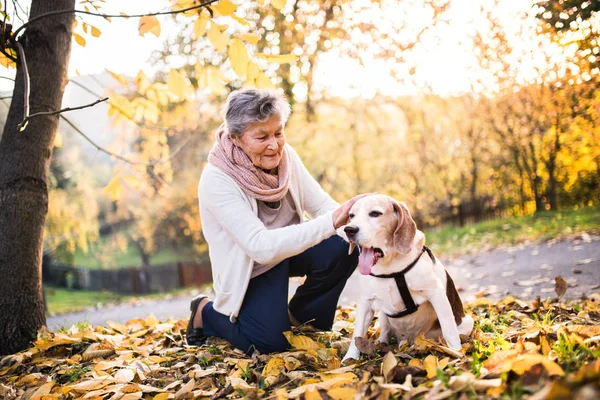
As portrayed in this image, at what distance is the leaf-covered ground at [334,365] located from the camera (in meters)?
1.93

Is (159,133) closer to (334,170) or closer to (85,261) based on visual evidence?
(334,170)

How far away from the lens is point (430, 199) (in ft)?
62.5

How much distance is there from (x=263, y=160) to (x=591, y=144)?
11.1 m

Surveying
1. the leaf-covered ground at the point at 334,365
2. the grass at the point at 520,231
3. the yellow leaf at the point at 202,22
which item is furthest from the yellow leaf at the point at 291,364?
the grass at the point at 520,231

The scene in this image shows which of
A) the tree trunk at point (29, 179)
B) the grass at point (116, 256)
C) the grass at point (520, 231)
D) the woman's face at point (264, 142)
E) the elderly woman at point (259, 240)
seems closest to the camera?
the elderly woman at point (259, 240)

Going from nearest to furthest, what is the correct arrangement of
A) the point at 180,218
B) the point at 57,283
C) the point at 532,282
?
the point at 532,282, the point at 180,218, the point at 57,283

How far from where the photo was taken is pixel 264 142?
3484 mm

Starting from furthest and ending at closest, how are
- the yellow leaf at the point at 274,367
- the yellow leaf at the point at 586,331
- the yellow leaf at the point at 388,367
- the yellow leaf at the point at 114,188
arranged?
the yellow leaf at the point at 114,188 → the yellow leaf at the point at 274,367 → the yellow leaf at the point at 586,331 → the yellow leaf at the point at 388,367

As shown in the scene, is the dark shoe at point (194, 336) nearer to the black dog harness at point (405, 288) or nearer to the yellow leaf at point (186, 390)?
the yellow leaf at point (186, 390)

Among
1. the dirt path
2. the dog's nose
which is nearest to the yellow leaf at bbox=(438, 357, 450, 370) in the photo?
the dog's nose

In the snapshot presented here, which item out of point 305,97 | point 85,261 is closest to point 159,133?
point 305,97

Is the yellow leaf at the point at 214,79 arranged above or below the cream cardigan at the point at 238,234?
above

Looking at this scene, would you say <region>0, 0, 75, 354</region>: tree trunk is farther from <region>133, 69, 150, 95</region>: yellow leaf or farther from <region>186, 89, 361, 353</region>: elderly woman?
<region>186, 89, 361, 353</region>: elderly woman

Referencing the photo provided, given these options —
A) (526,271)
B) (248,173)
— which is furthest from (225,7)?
(526,271)
